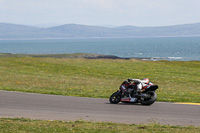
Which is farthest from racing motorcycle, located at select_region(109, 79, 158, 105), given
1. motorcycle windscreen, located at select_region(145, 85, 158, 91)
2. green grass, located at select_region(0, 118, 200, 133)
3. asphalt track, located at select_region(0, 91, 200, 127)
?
green grass, located at select_region(0, 118, 200, 133)

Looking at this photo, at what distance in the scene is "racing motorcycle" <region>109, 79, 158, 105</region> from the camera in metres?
16.0

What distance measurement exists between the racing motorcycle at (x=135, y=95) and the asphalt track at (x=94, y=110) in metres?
0.34

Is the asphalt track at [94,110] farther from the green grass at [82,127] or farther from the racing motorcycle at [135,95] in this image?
the green grass at [82,127]

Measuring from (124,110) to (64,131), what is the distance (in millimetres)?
5191

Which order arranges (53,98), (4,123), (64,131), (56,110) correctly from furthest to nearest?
(53,98) < (56,110) < (4,123) < (64,131)

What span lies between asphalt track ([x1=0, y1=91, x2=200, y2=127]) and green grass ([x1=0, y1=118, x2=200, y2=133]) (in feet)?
3.52

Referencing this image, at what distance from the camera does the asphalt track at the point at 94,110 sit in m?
13.0

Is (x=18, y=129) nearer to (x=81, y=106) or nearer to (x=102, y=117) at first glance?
(x=102, y=117)

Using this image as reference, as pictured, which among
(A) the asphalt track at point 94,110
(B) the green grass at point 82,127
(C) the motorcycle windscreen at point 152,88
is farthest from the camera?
(C) the motorcycle windscreen at point 152,88

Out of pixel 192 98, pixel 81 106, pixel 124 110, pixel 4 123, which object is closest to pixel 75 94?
pixel 81 106

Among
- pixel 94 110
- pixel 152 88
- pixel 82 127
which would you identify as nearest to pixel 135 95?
pixel 152 88

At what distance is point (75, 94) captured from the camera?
1986cm

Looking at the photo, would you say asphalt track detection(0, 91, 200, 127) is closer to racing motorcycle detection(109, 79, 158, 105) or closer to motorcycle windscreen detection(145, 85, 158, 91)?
racing motorcycle detection(109, 79, 158, 105)

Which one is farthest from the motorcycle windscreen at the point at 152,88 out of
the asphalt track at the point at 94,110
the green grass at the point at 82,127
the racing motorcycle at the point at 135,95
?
the green grass at the point at 82,127
